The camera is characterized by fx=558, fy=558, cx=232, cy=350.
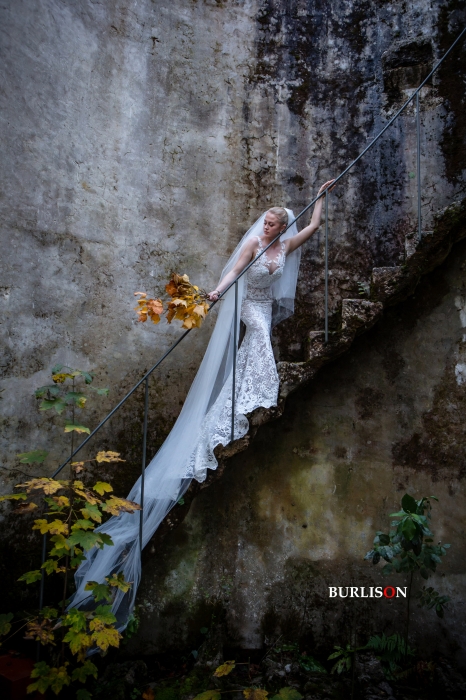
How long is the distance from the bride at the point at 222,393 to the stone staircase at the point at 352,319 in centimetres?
8

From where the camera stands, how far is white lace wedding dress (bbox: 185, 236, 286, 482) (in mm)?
4004

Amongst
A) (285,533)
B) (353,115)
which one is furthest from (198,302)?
(353,115)

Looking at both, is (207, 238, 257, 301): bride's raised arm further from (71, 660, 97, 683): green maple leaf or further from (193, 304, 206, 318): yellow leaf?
(71, 660, 97, 683): green maple leaf

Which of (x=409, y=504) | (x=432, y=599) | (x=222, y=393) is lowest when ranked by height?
(x=432, y=599)

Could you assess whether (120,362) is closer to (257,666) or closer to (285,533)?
(285,533)

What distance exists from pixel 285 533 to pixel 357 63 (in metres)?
4.24

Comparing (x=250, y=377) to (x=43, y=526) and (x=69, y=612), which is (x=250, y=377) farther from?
(x=69, y=612)

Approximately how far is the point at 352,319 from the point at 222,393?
3.64 feet

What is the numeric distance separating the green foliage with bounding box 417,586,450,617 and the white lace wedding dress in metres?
1.79

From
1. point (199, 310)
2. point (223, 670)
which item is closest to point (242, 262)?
point (199, 310)

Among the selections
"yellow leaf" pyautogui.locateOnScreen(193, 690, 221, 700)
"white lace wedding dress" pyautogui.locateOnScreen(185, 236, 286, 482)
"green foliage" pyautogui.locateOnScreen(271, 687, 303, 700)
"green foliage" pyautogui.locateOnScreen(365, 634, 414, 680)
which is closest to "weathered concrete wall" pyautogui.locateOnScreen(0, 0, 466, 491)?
"white lace wedding dress" pyautogui.locateOnScreen(185, 236, 286, 482)

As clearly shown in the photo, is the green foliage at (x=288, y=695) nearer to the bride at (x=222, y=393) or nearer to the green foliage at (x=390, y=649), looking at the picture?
the green foliage at (x=390, y=649)

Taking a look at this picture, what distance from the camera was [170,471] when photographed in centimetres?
403

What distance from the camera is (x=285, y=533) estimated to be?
457 cm
